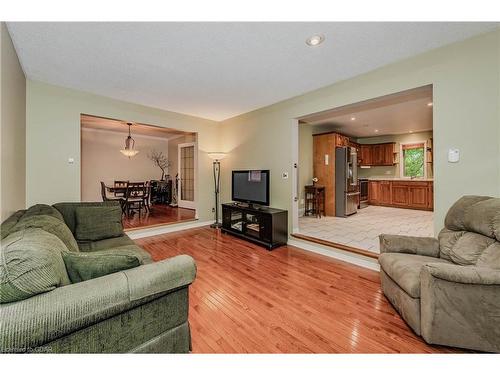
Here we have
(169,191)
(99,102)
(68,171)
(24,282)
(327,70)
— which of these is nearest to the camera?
(24,282)

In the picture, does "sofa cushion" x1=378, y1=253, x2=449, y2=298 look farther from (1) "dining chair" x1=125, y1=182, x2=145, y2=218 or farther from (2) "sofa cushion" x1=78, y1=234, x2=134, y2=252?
(1) "dining chair" x1=125, y1=182, x2=145, y2=218

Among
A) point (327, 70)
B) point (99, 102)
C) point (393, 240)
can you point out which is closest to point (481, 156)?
point (393, 240)

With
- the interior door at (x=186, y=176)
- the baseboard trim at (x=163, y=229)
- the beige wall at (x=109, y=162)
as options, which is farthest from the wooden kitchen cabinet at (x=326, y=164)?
the beige wall at (x=109, y=162)

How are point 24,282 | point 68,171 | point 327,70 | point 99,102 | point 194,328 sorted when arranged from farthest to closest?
point 99,102, point 68,171, point 327,70, point 194,328, point 24,282

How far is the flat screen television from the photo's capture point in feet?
12.9

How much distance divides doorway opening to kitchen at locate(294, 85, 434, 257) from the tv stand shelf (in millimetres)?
370

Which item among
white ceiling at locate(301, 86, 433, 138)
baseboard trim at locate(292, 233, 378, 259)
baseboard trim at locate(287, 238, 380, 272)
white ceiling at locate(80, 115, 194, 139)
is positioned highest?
white ceiling at locate(80, 115, 194, 139)

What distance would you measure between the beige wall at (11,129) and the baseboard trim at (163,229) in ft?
5.41

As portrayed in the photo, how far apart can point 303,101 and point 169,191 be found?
5.83 metres

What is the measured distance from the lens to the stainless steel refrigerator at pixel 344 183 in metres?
5.52

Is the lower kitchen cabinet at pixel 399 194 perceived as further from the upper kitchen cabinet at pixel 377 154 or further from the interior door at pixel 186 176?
the interior door at pixel 186 176

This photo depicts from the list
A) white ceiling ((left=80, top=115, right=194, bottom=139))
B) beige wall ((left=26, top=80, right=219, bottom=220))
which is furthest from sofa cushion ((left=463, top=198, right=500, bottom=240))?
white ceiling ((left=80, top=115, right=194, bottom=139))

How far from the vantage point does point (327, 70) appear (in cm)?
274
